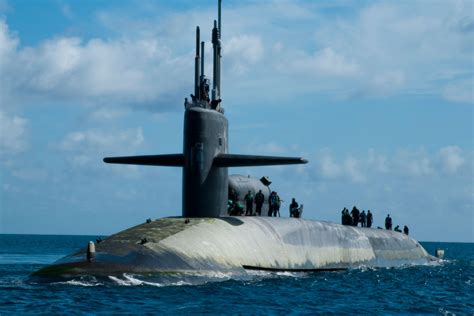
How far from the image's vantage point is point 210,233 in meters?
28.4

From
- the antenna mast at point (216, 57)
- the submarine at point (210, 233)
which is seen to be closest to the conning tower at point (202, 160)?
the submarine at point (210, 233)

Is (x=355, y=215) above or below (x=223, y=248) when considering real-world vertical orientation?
above

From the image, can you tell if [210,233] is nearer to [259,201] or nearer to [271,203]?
[259,201]

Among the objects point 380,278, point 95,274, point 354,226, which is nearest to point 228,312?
point 95,274

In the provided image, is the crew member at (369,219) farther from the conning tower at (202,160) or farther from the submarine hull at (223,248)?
the conning tower at (202,160)

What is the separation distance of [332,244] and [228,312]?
17119 mm

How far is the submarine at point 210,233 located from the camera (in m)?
25.2

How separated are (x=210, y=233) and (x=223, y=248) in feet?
2.75

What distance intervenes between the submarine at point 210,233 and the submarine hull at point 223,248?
3 cm

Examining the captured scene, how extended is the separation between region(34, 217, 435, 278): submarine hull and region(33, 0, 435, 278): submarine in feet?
0.10

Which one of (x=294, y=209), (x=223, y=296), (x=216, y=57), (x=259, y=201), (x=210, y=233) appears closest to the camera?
(x=223, y=296)

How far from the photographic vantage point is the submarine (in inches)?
991

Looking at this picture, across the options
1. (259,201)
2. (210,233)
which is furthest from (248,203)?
(210,233)

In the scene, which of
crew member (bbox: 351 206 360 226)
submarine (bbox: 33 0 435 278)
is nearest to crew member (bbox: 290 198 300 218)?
submarine (bbox: 33 0 435 278)
